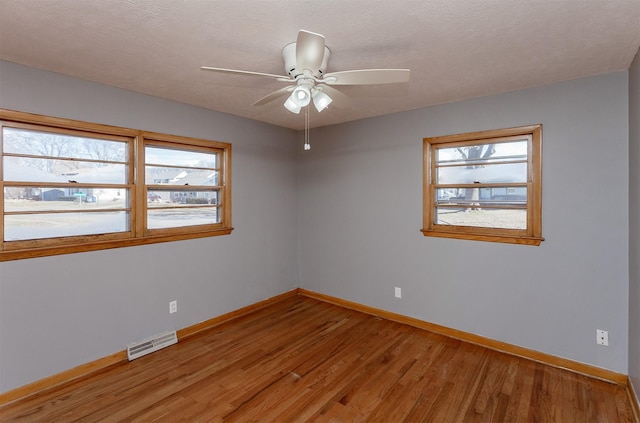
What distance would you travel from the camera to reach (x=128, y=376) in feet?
8.45

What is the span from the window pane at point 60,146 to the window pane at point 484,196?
10.8 ft

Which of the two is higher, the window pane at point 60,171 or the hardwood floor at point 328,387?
the window pane at point 60,171

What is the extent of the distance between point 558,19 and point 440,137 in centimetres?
162

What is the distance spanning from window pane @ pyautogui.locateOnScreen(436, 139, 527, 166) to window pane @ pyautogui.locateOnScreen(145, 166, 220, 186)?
2617mm

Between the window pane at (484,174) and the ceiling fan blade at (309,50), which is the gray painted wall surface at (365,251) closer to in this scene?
the window pane at (484,174)

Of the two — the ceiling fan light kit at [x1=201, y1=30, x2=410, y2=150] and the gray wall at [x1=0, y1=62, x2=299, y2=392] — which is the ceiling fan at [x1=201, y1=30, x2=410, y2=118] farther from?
the gray wall at [x1=0, y1=62, x2=299, y2=392]

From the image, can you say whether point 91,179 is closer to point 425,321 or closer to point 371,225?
point 371,225

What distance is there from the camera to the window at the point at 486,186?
2.82 meters

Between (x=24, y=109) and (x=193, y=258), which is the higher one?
(x=24, y=109)

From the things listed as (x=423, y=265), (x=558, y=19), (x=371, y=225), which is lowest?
(x=423, y=265)

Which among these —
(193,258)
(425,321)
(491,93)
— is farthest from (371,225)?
(193,258)

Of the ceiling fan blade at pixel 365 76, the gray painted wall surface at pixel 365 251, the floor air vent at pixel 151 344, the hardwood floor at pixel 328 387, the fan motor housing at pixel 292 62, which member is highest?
the fan motor housing at pixel 292 62

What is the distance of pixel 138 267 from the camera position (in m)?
2.97

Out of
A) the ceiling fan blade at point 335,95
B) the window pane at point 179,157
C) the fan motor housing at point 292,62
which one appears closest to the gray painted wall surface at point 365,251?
the window pane at point 179,157
